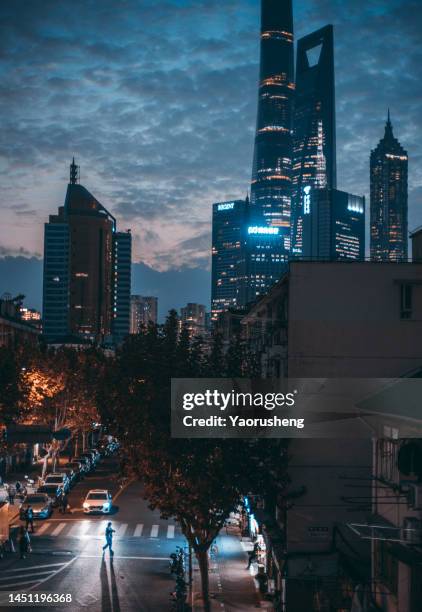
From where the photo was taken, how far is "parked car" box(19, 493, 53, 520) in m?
45.2

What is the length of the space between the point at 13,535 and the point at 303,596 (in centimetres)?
1607

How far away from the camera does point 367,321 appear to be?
105 ft

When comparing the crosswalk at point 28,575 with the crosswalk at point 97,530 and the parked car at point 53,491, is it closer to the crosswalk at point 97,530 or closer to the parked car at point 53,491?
the crosswalk at point 97,530

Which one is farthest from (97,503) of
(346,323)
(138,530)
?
(346,323)

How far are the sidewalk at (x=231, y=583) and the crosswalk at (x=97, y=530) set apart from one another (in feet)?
10.8

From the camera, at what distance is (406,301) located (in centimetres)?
3222

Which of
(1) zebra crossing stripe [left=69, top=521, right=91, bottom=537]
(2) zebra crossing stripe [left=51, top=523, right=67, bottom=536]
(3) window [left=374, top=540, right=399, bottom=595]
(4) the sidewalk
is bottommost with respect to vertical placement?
(4) the sidewalk

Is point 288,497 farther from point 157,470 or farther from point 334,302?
point 334,302

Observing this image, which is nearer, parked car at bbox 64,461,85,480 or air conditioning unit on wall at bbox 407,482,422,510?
air conditioning unit on wall at bbox 407,482,422,510

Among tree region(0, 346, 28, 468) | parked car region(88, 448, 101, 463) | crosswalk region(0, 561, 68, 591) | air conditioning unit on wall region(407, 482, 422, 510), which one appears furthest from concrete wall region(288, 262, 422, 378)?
parked car region(88, 448, 101, 463)

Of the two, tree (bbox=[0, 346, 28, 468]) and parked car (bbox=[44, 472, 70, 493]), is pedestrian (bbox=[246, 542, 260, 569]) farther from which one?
parked car (bbox=[44, 472, 70, 493])

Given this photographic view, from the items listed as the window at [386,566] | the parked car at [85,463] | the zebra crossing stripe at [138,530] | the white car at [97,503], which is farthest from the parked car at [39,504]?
the window at [386,566]

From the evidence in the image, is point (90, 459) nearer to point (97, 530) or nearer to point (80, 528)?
point (80, 528)

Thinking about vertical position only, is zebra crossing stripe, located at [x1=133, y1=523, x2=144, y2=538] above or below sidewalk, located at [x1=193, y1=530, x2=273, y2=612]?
above
